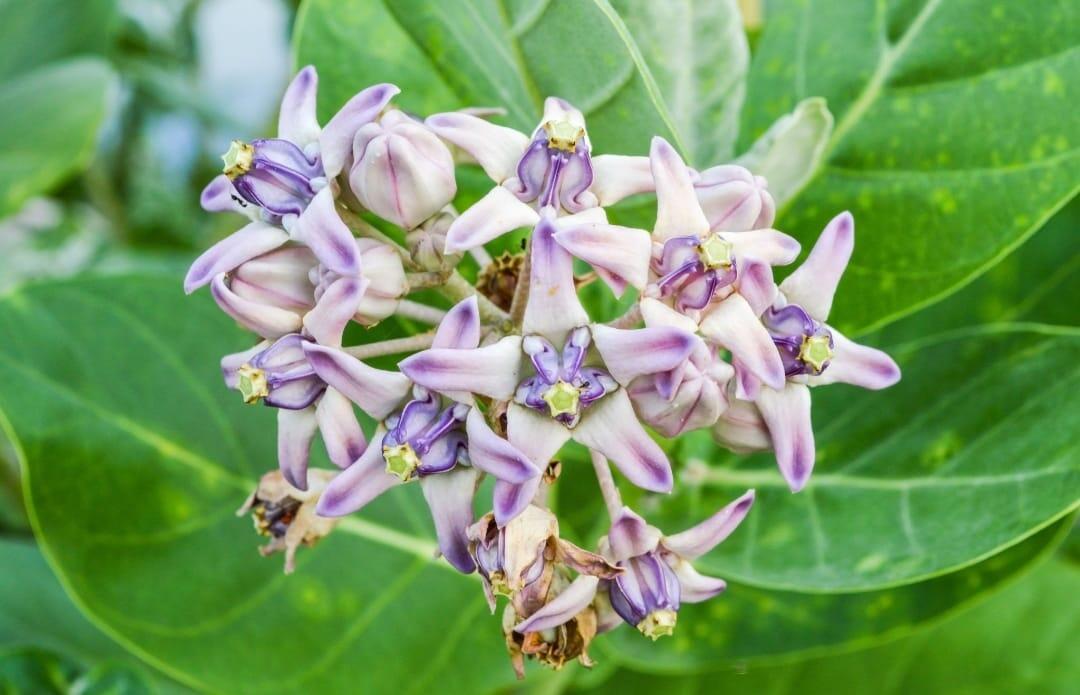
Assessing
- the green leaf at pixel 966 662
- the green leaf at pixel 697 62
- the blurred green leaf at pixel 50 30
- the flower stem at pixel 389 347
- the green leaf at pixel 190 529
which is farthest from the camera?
the blurred green leaf at pixel 50 30

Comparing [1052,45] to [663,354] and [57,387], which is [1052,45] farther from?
[57,387]

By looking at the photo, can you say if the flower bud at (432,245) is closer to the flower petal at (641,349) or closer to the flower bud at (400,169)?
the flower bud at (400,169)

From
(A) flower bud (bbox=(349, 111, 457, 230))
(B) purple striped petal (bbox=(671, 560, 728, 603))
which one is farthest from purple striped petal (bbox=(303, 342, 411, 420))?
(B) purple striped petal (bbox=(671, 560, 728, 603))

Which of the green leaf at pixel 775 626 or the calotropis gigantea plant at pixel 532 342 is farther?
the green leaf at pixel 775 626

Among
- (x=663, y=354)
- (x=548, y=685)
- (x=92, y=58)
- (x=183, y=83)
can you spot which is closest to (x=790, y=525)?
(x=548, y=685)

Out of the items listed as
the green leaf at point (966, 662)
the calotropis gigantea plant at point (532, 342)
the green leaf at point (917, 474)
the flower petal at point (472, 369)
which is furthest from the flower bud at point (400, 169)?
the green leaf at point (966, 662)
